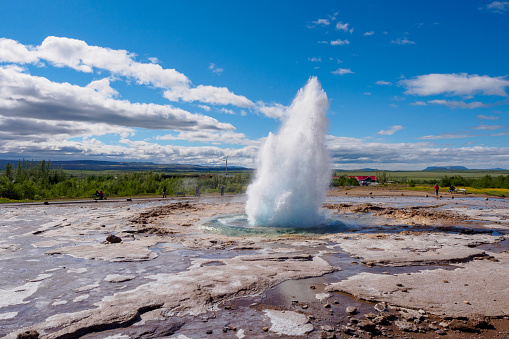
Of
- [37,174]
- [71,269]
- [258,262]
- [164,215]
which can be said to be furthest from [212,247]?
[37,174]

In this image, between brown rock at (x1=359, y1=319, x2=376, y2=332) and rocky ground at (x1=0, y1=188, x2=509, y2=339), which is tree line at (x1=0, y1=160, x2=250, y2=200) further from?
brown rock at (x1=359, y1=319, x2=376, y2=332)

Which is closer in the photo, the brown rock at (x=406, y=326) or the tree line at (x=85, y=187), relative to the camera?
the brown rock at (x=406, y=326)

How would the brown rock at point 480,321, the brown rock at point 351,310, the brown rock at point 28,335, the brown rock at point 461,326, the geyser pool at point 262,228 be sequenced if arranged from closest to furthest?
1. the brown rock at point 28,335
2. the brown rock at point 461,326
3. the brown rock at point 480,321
4. the brown rock at point 351,310
5. the geyser pool at point 262,228

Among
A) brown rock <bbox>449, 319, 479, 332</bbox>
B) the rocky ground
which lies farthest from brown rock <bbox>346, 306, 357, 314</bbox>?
brown rock <bbox>449, 319, 479, 332</bbox>

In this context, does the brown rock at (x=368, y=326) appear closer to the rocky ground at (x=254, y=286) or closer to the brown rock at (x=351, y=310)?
the rocky ground at (x=254, y=286)

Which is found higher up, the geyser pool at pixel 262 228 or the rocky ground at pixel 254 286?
the rocky ground at pixel 254 286

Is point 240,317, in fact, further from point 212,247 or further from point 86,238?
point 86,238

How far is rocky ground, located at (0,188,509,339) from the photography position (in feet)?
18.7

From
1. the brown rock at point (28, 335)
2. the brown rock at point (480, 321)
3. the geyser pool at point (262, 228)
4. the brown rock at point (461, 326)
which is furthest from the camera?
the geyser pool at point (262, 228)

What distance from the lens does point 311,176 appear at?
1875 centimetres

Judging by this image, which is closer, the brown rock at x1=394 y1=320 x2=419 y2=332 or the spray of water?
the brown rock at x1=394 y1=320 x2=419 y2=332

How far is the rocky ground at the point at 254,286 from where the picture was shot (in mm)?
5711

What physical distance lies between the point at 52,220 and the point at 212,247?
12416 millimetres

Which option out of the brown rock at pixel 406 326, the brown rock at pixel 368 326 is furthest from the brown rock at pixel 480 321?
the brown rock at pixel 368 326
